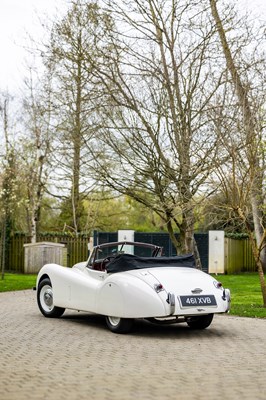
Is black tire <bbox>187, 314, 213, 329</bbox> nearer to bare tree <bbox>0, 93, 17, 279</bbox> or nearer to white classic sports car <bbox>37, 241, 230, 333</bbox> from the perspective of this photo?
white classic sports car <bbox>37, 241, 230, 333</bbox>

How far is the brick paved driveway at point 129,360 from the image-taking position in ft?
24.5

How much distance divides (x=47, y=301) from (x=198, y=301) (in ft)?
12.0

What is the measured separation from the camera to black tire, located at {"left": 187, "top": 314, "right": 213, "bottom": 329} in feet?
41.5

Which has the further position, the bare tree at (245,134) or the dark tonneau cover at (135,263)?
the bare tree at (245,134)

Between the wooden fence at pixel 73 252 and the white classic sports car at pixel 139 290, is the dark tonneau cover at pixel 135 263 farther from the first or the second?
the wooden fence at pixel 73 252

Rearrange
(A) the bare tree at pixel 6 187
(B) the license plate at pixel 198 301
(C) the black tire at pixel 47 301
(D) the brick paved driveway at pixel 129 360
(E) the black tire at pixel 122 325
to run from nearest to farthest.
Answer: (D) the brick paved driveway at pixel 129 360
(B) the license plate at pixel 198 301
(E) the black tire at pixel 122 325
(C) the black tire at pixel 47 301
(A) the bare tree at pixel 6 187

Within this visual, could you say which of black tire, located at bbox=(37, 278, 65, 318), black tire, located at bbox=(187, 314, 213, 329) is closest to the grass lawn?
black tire, located at bbox=(187, 314, 213, 329)

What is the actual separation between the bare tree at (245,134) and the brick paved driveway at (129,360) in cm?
248

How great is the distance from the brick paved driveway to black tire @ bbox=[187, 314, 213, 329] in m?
0.16

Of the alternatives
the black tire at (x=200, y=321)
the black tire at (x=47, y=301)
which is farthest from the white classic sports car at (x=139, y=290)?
the black tire at (x=47, y=301)

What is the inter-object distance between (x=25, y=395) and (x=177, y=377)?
71.9 inches

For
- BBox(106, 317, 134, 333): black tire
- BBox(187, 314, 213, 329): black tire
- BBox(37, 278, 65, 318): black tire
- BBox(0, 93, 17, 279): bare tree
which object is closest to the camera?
BBox(106, 317, 134, 333): black tire

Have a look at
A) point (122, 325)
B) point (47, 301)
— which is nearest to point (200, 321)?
point (122, 325)

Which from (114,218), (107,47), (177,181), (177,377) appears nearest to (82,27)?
(107,47)
